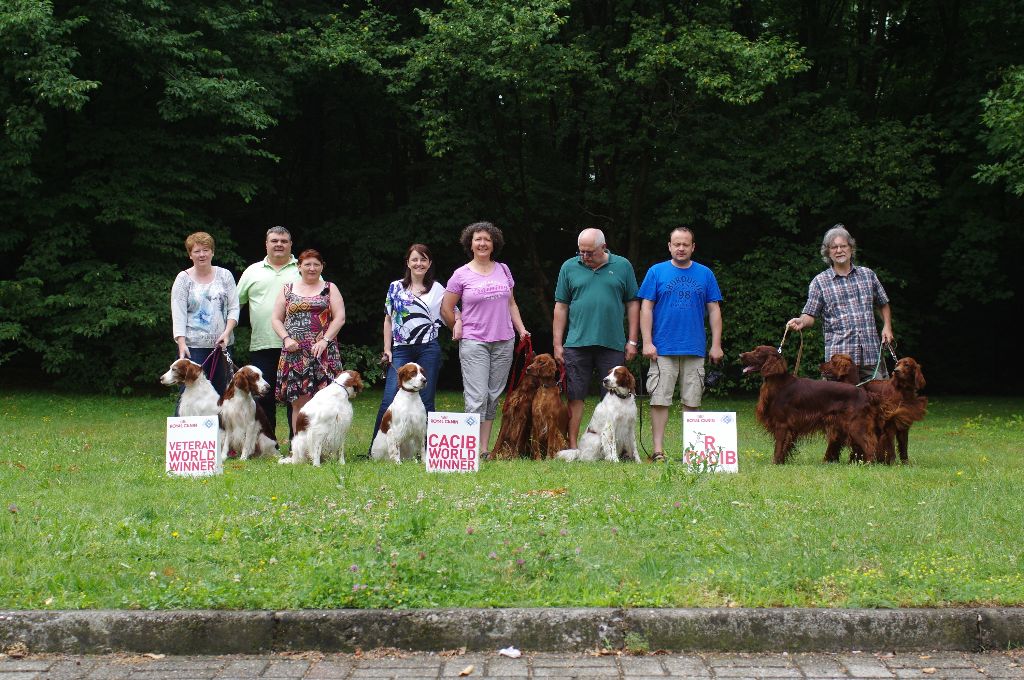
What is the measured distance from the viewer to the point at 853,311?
8.16 meters

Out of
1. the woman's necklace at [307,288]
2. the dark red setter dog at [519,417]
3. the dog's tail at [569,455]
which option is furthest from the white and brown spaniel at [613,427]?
the woman's necklace at [307,288]

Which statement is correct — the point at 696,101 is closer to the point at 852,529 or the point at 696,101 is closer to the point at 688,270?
the point at 688,270

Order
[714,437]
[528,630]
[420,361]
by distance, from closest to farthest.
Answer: [528,630]
[714,437]
[420,361]

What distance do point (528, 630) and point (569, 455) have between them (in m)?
4.09

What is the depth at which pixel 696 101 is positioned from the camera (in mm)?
17922

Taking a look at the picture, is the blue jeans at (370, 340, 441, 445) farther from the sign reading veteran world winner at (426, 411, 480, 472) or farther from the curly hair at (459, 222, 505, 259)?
the sign reading veteran world winner at (426, 411, 480, 472)

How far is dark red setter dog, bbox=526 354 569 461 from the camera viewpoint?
334 inches

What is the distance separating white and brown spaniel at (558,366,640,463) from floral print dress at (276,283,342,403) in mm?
2128

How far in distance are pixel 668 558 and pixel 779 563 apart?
0.51 metres

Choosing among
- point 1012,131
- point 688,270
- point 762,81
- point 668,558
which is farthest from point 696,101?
point 668,558

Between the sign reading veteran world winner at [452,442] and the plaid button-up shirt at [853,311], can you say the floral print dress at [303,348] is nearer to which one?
the sign reading veteran world winner at [452,442]

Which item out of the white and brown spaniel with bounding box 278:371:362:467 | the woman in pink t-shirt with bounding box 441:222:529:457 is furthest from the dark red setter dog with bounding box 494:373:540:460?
the white and brown spaniel with bounding box 278:371:362:467

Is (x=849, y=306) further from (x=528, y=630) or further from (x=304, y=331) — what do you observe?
(x=528, y=630)

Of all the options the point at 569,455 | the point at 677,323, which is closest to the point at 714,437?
the point at 677,323
